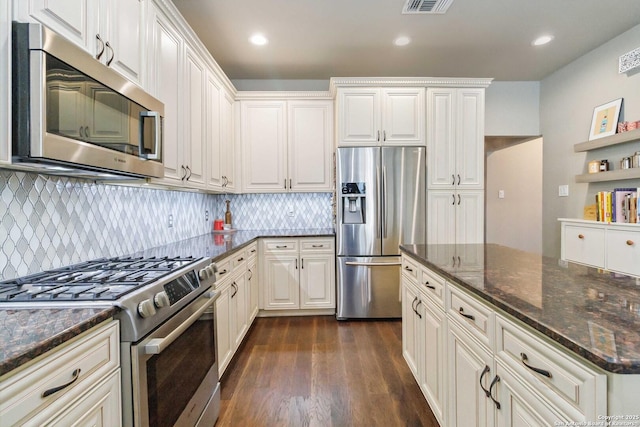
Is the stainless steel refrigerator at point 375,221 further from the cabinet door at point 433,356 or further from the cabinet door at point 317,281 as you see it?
the cabinet door at point 433,356

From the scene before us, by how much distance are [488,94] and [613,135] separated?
155 cm

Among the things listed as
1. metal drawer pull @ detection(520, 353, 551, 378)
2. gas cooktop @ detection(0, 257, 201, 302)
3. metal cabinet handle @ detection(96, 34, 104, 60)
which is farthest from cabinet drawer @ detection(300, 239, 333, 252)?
metal drawer pull @ detection(520, 353, 551, 378)

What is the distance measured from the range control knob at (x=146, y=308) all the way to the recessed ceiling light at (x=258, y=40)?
2.67 metres

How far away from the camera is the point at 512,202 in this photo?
5.21 metres

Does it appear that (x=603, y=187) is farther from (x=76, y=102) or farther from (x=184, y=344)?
(x=76, y=102)

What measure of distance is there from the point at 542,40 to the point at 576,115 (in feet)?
3.64

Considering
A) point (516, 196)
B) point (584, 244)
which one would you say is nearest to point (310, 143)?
point (584, 244)

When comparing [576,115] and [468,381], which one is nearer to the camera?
[468,381]

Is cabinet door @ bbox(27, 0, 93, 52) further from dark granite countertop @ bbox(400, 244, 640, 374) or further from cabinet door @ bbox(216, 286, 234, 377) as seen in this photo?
dark granite countertop @ bbox(400, 244, 640, 374)

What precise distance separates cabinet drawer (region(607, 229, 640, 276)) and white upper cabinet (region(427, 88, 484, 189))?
1.19 m

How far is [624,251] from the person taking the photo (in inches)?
105

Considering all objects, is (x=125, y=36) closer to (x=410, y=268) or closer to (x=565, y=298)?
(x=410, y=268)

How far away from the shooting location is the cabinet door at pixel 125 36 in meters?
1.39

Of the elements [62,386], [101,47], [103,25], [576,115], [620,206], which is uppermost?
[576,115]
